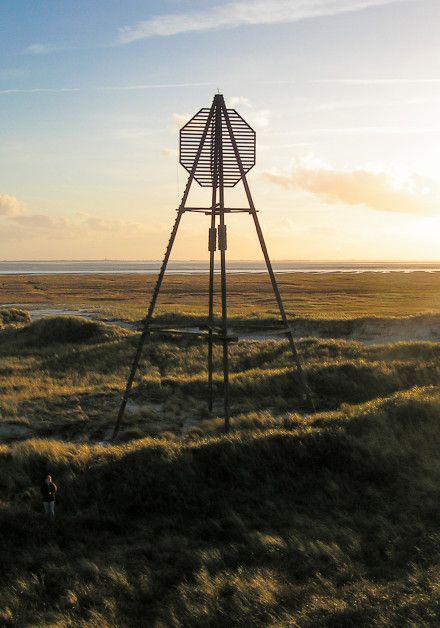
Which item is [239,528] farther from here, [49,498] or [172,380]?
[172,380]

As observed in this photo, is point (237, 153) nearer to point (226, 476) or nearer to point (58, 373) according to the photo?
point (226, 476)

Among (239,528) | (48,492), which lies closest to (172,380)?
(48,492)

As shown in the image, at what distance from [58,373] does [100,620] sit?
777 inches

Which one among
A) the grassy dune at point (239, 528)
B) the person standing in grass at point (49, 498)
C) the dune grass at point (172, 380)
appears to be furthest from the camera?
the dune grass at point (172, 380)

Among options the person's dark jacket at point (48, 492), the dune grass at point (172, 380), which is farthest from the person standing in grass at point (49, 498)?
the dune grass at point (172, 380)

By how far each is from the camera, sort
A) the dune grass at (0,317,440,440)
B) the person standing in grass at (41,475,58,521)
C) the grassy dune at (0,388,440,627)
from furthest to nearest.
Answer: the dune grass at (0,317,440,440) → the person standing in grass at (41,475,58,521) → the grassy dune at (0,388,440,627)

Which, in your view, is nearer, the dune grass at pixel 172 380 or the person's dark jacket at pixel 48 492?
the person's dark jacket at pixel 48 492

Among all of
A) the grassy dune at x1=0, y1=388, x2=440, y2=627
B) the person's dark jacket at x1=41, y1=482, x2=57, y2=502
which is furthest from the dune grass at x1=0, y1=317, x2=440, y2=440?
the person's dark jacket at x1=41, y1=482, x2=57, y2=502

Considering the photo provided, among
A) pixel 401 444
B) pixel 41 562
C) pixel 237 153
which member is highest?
pixel 237 153

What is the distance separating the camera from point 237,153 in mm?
16500

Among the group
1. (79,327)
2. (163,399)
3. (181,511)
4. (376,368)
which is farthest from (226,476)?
(79,327)

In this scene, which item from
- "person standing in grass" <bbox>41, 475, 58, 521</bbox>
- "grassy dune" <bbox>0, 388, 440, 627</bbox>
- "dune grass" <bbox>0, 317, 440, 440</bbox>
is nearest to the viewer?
"grassy dune" <bbox>0, 388, 440, 627</bbox>

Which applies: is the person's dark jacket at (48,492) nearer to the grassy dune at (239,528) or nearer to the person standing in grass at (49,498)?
the person standing in grass at (49,498)

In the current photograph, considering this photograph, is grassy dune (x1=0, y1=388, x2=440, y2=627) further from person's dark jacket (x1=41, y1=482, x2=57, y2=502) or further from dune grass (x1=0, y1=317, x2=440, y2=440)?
dune grass (x1=0, y1=317, x2=440, y2=440)
